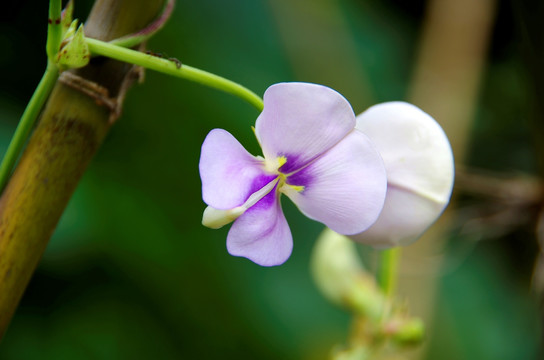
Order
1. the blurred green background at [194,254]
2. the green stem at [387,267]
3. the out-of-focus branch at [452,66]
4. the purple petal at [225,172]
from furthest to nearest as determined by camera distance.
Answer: the out-of-focus branch at [452,66] < the blurred green background at [194,254] < the green stem at [387,267] < the purple petal at [225,172]

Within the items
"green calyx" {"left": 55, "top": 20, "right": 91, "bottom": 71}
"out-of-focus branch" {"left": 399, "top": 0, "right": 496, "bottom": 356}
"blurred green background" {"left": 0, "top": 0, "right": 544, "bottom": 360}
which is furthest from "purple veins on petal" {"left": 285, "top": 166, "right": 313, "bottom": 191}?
"out-of-focus branch" {"left": 399, "top": 0, "right": 496, "bottom": 356}

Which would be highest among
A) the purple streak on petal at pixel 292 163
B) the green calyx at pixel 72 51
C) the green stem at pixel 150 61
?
the green stem at pixel 150 61

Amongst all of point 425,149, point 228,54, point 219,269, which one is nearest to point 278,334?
point 219,269

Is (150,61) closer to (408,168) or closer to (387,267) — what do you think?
(408,168)

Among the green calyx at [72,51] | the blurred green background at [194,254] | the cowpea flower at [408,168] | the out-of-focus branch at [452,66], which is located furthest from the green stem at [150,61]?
the out-of-focus branch at [452,66]

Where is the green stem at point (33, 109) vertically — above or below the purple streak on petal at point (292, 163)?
below

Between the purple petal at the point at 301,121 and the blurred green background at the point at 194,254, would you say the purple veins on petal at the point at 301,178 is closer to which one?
the purple petal at the point at 301,121

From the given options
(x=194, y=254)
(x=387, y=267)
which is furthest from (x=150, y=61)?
(x=194, y=254)

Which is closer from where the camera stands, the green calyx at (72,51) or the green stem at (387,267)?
the green calyx at (72,51)
